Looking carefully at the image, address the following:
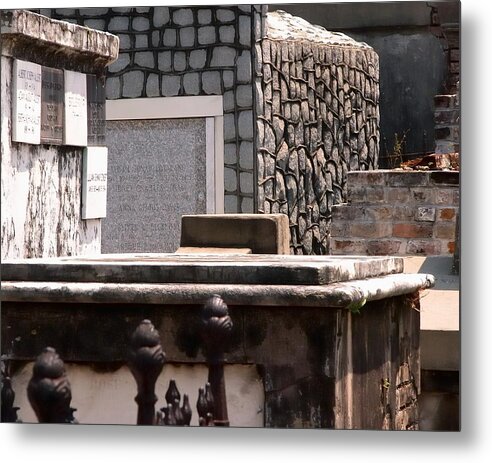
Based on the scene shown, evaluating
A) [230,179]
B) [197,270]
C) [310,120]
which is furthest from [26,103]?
[310,120]

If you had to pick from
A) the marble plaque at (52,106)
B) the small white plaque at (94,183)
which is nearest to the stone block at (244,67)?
the small white plaque at (94,183)

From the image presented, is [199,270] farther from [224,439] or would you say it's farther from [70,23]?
[70,23]

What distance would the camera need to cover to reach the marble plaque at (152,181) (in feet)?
20.0

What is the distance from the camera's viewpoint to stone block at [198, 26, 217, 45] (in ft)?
22.3

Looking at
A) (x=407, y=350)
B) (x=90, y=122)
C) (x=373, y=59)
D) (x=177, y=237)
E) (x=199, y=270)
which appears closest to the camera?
(x=199, y=270)

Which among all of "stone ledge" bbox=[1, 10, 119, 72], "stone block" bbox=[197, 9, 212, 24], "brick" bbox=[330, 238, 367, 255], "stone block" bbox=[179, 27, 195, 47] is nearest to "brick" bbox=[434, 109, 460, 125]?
"brick" bbox=[330, 238, 367, 255]

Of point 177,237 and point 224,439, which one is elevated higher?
point 177,237

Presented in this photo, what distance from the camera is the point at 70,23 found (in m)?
4.77

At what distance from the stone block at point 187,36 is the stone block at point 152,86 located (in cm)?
27

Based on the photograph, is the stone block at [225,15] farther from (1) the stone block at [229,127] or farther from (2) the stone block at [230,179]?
(2) the stone block at [230,179]

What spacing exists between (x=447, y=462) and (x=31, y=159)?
157 centimetres

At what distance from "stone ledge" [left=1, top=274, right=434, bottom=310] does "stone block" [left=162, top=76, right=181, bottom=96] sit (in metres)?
3.18

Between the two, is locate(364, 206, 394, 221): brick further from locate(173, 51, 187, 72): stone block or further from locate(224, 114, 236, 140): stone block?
locate(173, 51, 187, 72): stone block

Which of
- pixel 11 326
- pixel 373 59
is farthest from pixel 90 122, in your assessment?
pixel 373 59
